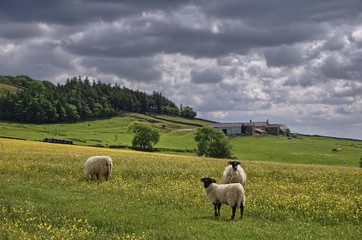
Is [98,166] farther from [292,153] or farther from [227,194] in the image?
[292,153]

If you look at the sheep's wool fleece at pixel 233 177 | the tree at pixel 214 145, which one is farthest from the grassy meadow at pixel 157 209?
the tree at pixel 214 145

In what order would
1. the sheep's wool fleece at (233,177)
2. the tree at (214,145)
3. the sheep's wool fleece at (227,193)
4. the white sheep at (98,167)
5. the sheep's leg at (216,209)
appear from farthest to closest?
the tree at (214,145) → the white sheep at (98,167) → the sheep's wool fleece at (233,177) → the sheep's leg at (216,209) → the sheep's wool fleece at (227,193)

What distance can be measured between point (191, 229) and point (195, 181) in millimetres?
13632

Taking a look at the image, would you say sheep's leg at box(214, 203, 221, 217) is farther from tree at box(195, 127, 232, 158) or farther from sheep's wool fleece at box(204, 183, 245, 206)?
tree at box(195, 127, 232, 158)

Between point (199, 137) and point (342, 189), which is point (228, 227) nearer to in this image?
point (342, 189)

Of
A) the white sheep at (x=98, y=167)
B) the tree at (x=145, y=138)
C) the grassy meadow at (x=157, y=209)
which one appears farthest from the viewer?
the tree at (x=145, y=138)

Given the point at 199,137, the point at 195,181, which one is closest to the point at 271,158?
the point at 199,137

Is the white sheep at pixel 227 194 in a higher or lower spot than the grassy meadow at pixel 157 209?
higher

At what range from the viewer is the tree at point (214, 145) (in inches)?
3748

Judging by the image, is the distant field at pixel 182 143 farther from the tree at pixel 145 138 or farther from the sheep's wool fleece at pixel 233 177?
the sheep's wool fleece at pixel 233 177

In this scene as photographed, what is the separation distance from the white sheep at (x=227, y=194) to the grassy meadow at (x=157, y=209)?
0.61m

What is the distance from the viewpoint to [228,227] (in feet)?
45.4

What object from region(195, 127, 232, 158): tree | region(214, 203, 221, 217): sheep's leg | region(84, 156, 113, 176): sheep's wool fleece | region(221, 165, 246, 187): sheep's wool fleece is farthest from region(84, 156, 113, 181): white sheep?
region(195, 127, 232, 158): tree

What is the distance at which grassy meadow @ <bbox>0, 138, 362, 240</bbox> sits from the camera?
13.1 m
